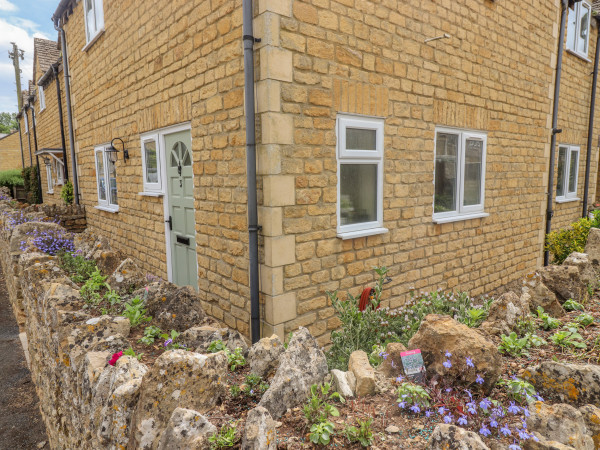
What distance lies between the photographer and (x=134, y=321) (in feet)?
8.57

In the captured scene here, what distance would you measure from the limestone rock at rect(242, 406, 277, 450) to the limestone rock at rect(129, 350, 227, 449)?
1.15ft

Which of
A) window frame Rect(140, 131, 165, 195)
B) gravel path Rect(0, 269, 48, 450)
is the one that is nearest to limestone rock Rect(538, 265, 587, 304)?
gravel path Rect(0, 269, 48, 450)

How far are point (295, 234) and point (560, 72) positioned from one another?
7.04 meters

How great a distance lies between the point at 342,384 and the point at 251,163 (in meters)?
2.31

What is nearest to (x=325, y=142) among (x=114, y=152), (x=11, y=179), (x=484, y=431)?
(x=484, y=431)

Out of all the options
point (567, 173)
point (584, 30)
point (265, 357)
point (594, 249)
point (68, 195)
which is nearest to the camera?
point (265, 357)

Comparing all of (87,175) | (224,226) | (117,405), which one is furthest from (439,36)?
(87,175)

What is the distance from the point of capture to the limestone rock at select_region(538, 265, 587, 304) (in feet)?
9.88

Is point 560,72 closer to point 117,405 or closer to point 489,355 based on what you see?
point 489,355

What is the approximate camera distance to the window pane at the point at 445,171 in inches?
211

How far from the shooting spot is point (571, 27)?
823 centimetres

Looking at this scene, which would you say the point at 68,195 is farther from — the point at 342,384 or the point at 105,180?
the point at 342,384

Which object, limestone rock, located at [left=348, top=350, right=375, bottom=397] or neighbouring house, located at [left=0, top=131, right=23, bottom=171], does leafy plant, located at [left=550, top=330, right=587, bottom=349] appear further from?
neighbouring house, located at [left=0, top=131, right=23, bottom=171]

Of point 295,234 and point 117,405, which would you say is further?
point 295,234
